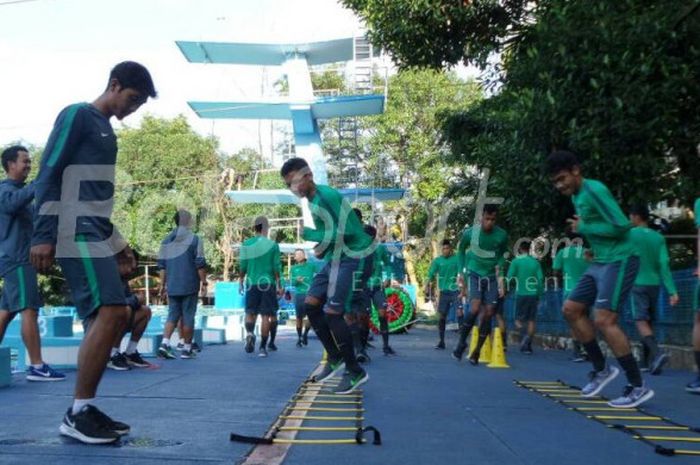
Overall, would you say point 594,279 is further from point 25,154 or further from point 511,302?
point 511,302

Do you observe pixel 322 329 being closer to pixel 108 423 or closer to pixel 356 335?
pixel 108 423

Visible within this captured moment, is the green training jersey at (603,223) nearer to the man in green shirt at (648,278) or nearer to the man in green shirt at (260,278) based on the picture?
the man in green shirt at (648,278)

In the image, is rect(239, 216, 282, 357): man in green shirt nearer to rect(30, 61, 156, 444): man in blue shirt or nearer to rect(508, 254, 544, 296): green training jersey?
rect(508, 254, 544, 296): green training jersey

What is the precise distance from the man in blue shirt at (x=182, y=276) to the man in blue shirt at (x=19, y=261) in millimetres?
4079

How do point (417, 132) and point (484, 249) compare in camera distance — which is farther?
point (417, 132)

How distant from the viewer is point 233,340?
1980cm

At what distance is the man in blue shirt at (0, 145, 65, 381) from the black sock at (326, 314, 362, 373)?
245 centimetres

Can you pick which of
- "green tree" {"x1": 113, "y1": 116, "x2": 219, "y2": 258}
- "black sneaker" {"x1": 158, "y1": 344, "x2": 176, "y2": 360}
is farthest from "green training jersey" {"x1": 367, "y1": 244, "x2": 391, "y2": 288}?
"green tree" {"x1": 113, "y1": 116, "x2": 219, "y2": 258}

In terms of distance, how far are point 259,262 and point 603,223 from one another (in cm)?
730

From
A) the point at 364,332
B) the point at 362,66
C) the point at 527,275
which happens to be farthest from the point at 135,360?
the point at 362,66

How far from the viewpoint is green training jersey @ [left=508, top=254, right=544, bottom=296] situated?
1656 cm

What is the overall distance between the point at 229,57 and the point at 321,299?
2862 cm

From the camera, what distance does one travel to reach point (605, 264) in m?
7.43

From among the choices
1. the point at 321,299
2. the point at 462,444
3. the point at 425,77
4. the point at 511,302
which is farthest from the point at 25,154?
the point at 425,77
